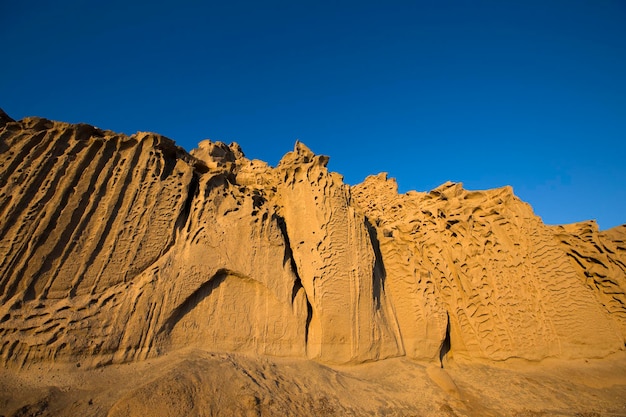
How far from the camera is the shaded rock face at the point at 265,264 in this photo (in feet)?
17.8

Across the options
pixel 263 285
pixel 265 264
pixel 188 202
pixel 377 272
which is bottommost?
pixel 263 285

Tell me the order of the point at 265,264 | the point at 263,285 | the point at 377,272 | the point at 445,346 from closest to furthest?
the point at 263,285, the point at 265,264, the point at 377,272, the point at 445,346

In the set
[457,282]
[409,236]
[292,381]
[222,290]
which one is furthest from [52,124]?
[457,282]

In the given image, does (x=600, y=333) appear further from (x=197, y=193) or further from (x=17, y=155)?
(x=17, y=155)

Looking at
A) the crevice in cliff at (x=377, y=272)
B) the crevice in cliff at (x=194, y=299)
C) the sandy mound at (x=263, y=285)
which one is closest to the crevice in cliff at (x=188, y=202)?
the sandy mound at (x=263, y=285)

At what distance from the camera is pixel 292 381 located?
239 inches

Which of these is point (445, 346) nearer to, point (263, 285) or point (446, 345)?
point (446, 345)

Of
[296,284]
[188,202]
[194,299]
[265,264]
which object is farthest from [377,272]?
[188,202]

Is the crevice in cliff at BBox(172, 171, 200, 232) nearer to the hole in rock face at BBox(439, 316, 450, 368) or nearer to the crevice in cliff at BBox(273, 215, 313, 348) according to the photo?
the crevice in cliff at BBox(273, 215, 313, 348)

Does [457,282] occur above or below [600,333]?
above

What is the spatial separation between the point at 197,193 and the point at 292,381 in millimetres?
4085

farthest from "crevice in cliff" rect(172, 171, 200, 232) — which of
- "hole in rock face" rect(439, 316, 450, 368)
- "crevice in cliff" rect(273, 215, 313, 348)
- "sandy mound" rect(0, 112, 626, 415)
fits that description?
"hole in rock face" rect(439, 316, 450, 368)

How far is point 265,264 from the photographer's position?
24.1 feet

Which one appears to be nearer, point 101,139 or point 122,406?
point 122,406
